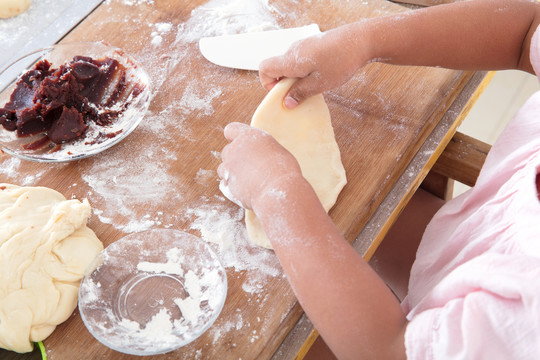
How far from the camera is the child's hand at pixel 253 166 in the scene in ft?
2.70

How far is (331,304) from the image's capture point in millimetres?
742

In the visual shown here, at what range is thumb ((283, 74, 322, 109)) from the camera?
3.15 ft

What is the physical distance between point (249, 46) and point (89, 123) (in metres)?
0.40

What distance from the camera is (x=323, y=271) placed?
750 mm

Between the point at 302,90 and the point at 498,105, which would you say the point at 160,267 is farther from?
the point at 498,105

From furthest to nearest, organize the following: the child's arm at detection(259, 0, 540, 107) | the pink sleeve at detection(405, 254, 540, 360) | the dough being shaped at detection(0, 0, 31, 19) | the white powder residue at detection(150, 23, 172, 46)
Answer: the dough being shaped at detection(0, 0, 31, 19) → the white powder residue at detection(150, 23, 172, 46) → the child's arm at detection(259, 0, 540, 107) → the pink sleeve at detection(405, 254, 540, 360)

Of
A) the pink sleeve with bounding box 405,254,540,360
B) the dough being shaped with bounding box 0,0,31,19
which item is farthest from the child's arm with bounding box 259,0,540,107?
the dough being shaped with bounding box 0,0,31,19

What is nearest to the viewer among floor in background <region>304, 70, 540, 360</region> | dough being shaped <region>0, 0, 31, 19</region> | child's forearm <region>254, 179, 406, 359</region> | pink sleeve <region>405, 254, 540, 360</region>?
pink sleeve <region>405, 254, 540, 360</region>

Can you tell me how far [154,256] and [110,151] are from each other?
0.92 feet

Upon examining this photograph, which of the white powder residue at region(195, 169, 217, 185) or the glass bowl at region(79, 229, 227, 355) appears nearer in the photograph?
the glass bowl at region(79, 229, 227, 355)

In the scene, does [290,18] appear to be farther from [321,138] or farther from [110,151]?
[110,151]

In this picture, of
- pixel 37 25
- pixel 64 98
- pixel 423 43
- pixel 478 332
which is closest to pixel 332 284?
pixel 478 332

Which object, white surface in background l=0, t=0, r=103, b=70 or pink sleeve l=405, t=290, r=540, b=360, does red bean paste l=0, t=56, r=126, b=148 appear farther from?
pink sleeve l=405, t=290, r=540, b=360

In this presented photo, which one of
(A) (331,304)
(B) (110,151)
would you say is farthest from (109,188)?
(A) (331,304)
